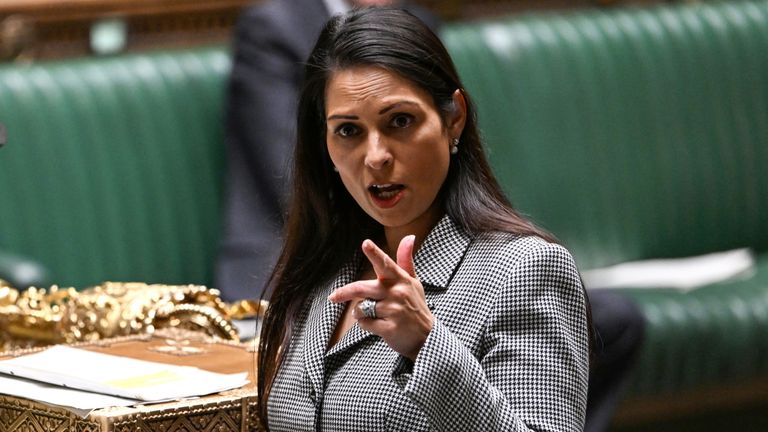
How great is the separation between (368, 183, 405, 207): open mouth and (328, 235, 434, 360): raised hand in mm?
206

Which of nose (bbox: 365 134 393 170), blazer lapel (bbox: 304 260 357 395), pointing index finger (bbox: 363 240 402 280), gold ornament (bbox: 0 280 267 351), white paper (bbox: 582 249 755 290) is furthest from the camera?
white paper (bbox: 582 249 755 290)

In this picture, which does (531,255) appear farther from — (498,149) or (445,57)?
(498,149)

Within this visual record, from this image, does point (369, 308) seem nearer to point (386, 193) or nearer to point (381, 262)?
point (381, 262)

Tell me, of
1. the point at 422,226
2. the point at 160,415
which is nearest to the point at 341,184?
the point at 422,226

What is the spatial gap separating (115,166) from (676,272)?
166 centimetres

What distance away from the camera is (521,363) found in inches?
75.4

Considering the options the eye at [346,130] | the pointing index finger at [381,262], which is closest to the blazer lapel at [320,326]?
the eye at [346,130]

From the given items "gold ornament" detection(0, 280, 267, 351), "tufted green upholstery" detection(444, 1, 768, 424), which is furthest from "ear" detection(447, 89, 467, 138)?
"tufted green upholstery" detection(444, 1, 768, 424)

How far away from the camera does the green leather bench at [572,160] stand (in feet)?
13.3

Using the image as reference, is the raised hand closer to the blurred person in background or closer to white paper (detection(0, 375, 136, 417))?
white paper (detection(0, 375, 136, 417))

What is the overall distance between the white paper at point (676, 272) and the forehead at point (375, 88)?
7.58ft

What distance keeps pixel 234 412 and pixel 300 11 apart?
195 cm

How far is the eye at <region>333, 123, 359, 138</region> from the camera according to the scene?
2.07 metres

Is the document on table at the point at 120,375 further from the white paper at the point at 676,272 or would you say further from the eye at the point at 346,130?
the white paper at the point at 676,272
